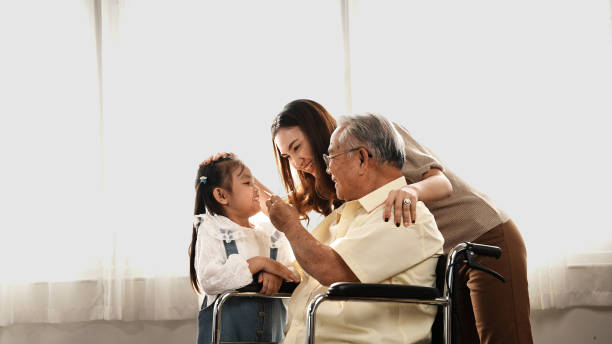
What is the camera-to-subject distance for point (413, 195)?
1.66m

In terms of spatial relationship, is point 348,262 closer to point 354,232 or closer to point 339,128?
point 354,232

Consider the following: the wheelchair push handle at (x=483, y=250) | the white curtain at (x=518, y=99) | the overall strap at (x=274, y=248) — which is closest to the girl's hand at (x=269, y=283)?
the overall strap at (x=274, y=248)

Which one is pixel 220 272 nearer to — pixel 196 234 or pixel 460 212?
pixel 196 234

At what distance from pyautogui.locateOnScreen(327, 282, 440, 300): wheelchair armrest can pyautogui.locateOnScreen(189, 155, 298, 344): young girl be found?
0.56 meters

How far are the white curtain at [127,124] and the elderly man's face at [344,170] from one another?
1.43 m

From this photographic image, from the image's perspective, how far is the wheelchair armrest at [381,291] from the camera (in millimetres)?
1435

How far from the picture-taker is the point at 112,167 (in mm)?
3223

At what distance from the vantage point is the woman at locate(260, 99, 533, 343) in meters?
2.06

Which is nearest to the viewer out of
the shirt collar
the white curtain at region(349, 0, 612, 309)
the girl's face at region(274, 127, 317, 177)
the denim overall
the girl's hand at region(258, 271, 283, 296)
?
the shirt collar

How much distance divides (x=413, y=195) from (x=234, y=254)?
657 millimetres

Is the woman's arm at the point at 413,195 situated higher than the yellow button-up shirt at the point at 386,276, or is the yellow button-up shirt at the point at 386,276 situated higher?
the woman's arm at the point at 413,195

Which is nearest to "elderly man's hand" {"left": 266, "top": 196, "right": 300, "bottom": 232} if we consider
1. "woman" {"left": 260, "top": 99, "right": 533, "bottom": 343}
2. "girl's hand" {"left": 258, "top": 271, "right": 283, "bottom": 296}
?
"girl's hand" {"left": 258, "top": 271, "right": 283, "bottom": 296}

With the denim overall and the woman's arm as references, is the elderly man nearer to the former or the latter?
the woman's arm

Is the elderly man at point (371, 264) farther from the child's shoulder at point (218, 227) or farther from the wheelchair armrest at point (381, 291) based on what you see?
the child's shoulder at point (218, 227)
